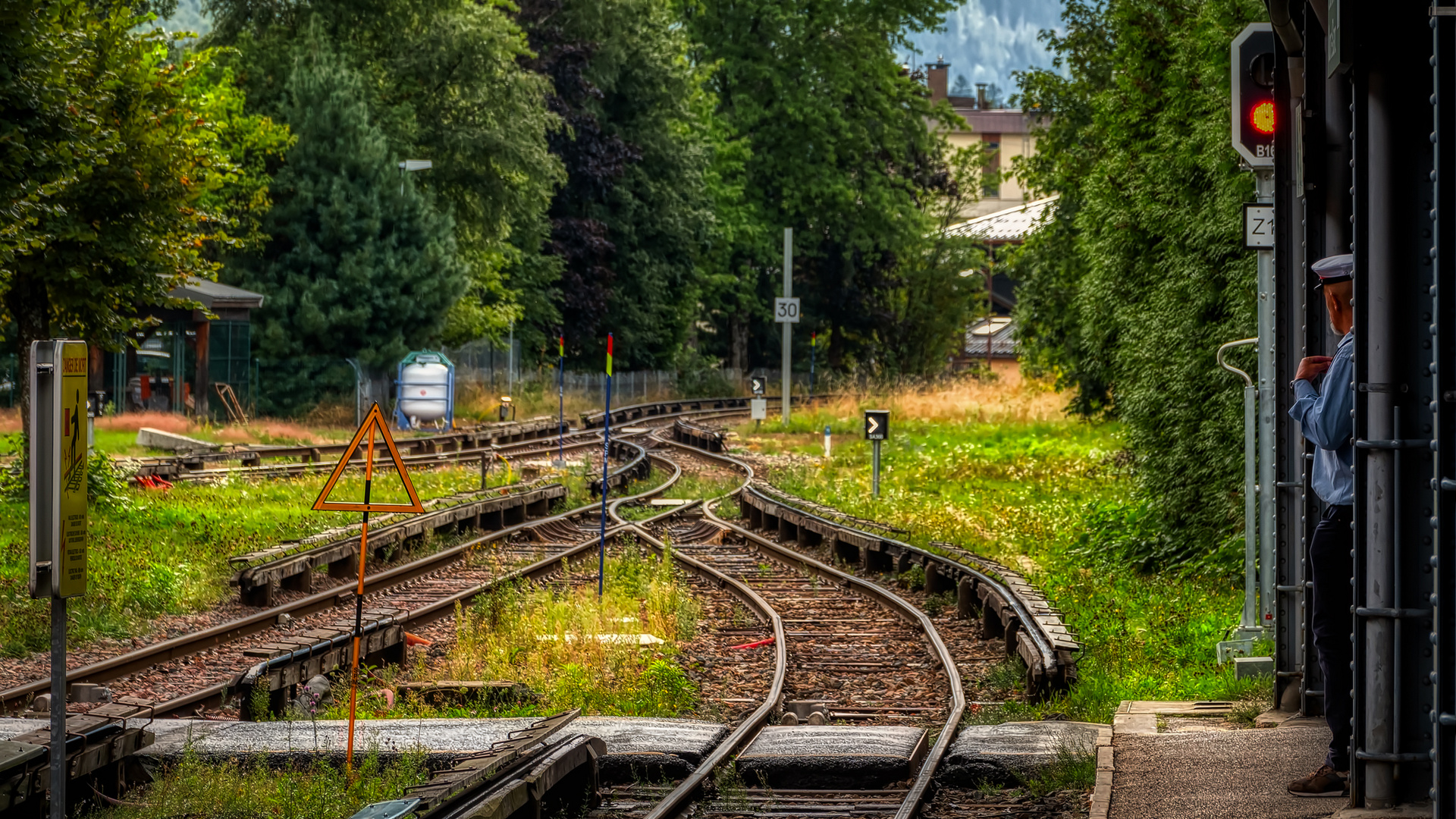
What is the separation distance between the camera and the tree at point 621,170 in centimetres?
5191

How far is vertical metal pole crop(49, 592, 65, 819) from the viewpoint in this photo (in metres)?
5.40

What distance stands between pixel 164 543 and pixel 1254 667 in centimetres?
1157

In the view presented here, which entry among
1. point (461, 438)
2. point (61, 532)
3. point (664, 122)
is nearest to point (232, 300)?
point (461, 438)

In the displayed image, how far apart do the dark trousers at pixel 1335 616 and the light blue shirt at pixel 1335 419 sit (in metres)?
0.12

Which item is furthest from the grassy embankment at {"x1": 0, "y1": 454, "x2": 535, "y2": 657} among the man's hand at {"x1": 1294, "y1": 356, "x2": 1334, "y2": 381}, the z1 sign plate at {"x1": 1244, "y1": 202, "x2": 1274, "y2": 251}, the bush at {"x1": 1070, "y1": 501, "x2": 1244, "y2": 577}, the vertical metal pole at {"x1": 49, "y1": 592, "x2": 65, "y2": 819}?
the man's hand at {"x1": 1294, "y1": 356, "x2": 1334, "y2": 381}

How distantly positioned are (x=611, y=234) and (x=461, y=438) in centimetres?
2183

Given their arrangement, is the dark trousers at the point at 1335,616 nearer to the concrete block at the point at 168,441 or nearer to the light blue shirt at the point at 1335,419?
the light blue shirt at the point at 1335,419

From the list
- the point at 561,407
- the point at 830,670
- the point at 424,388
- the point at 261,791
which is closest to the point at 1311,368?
the point at 261,791

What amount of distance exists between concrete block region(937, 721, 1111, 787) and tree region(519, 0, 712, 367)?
4288cm

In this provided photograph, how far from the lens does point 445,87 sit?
4241 centimetres

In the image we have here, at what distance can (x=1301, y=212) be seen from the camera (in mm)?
8070

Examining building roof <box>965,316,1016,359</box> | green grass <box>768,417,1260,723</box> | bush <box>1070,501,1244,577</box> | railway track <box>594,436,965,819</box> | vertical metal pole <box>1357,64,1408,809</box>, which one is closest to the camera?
vertical metal pole <box>1357,64,1408,809</box>

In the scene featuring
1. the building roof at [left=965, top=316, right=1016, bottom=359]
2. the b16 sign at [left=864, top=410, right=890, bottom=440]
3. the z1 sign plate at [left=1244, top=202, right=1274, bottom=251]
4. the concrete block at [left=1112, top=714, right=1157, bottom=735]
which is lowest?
the concrete block at [left=1112, top=714, right=1157, bottom=735]

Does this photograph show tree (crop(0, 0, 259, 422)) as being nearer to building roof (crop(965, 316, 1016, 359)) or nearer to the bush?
the bush
